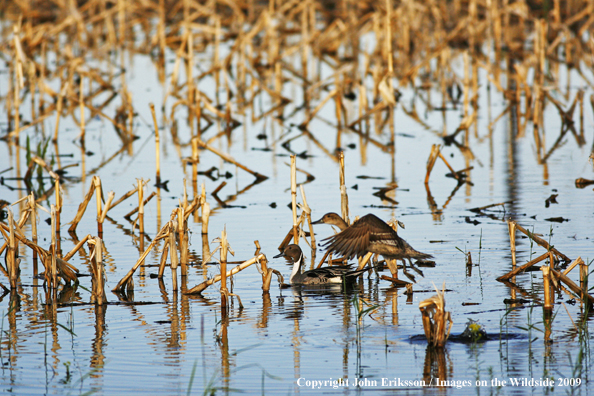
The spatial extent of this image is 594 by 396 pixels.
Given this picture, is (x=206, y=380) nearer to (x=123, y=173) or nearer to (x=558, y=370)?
(x=558, y=370)

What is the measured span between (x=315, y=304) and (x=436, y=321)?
1.84 m

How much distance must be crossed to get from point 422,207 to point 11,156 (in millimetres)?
7682

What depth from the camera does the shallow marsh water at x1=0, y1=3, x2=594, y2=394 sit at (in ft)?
18.8

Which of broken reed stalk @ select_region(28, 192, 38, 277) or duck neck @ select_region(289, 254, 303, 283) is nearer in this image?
broken reed stalk @ select_region(28, 192, 38, 277)

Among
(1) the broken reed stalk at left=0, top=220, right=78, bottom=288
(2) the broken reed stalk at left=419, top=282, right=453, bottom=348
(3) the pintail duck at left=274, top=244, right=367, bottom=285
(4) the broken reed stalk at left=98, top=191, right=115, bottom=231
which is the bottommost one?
(2) the broken reed stalk at left=419, top=282, right=453, bottom=348

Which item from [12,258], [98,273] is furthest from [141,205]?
[98,273]

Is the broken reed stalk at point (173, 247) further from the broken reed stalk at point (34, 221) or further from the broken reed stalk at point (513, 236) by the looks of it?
the broken reed stalk at point (513, 236)

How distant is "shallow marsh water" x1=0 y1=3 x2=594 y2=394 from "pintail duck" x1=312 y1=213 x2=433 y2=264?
371 mm

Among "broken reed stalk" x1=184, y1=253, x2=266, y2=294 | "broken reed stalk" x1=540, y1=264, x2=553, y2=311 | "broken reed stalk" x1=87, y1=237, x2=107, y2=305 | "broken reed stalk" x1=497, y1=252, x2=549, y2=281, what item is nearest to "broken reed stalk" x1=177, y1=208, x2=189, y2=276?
"broken reed stalk" x1=184, y1=253, x2=266, y2=294

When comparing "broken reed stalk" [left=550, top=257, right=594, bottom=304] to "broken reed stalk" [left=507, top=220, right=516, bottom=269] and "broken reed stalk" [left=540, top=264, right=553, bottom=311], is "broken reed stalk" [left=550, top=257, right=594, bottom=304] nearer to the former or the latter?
"broken reed stalk" [left=540, top=264, right=553, bottom=311]

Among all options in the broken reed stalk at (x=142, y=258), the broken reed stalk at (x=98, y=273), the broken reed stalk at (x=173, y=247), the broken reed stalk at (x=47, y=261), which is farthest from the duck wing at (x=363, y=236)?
the broken reed stalk at (x=47, y=261)

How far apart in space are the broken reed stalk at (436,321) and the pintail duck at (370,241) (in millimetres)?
1625

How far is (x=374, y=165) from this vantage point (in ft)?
47.6

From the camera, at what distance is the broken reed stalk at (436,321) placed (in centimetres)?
584
